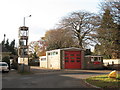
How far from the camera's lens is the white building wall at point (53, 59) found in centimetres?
3031

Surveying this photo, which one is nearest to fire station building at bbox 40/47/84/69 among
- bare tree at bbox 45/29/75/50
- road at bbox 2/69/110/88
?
road at bbox 2/69/110/88

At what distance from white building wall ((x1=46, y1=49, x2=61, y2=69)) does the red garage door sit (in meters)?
1.19

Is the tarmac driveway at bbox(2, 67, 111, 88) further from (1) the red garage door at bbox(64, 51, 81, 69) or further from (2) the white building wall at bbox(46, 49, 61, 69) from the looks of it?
(2) the white building wall at bbox(46, 49, 61, 69)

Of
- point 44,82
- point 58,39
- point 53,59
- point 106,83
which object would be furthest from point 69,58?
point 58,39

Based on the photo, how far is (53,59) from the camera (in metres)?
32.2

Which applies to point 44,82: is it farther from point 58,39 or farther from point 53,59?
point 58,39

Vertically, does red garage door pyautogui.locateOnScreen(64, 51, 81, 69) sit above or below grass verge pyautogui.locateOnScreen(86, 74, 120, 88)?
above

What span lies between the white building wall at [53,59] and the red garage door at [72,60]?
119 cm

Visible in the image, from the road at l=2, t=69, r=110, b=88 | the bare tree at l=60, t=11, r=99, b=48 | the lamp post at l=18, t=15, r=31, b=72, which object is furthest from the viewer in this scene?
the bare tree at l=60, t=11, r=99, b=48

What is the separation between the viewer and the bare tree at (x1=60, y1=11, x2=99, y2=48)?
4466 cm

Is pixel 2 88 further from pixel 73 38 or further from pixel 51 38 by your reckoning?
pixel 51 38

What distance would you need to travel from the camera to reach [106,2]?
1853 centimetres

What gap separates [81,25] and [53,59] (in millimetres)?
15414

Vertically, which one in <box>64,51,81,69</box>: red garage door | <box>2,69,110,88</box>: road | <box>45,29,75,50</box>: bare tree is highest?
→ <box>45,29,75,50</box>: bare tree
